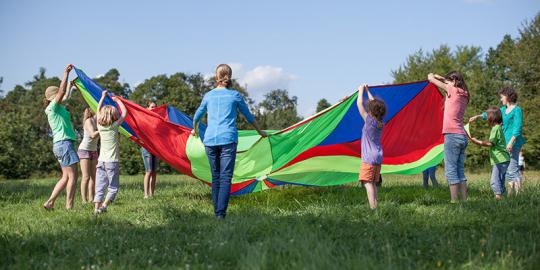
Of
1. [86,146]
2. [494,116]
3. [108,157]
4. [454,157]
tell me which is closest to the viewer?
[454,157]

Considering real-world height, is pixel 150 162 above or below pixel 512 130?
below

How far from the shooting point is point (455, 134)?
532 cm

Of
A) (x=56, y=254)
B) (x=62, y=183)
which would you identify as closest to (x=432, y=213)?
(x=56, y=254)

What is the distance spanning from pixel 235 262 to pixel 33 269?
4.61 feet

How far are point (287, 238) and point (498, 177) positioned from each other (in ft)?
12.2

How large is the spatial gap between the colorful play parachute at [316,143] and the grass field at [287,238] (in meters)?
0.70

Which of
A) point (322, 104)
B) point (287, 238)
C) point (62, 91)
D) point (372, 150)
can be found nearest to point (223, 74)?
point (372, 150)

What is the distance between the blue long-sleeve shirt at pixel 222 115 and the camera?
15.4 ft

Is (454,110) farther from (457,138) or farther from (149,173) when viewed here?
(149,173)

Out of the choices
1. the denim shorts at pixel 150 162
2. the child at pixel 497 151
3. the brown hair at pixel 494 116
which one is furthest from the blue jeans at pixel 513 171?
the denim shorts at pixel 150 162

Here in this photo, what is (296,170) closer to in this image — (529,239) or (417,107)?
(417,107)

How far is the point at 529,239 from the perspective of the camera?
3.49 metres

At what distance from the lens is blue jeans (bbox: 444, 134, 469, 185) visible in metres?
5.30

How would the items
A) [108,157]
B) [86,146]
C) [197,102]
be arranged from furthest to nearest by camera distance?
[197,102], [86,146], [108,157]
